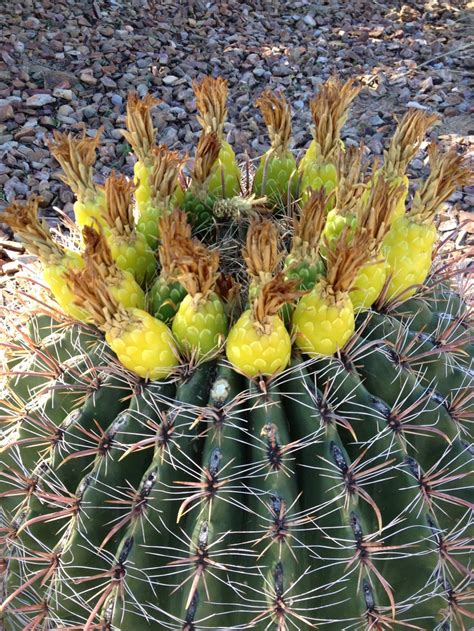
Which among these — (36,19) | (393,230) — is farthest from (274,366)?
(36,19)

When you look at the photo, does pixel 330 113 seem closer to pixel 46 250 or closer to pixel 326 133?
pixel 326 133

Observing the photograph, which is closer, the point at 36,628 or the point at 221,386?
the point at 221,386

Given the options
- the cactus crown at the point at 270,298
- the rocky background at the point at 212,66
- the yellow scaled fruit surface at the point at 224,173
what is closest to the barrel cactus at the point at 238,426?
the cactus crown at the point at 270,298

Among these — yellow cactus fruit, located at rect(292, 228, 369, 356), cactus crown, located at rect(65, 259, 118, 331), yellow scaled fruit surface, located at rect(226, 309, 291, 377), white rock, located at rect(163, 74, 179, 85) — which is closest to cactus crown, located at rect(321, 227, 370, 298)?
yellow cactus fruit, located at rect(292, 228, 369, 356)

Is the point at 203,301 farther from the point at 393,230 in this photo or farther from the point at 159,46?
the point at 159,46

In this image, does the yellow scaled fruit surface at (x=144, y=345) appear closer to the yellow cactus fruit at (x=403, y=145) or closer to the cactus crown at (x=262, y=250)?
the cactus crown at (x=262, y=250)
